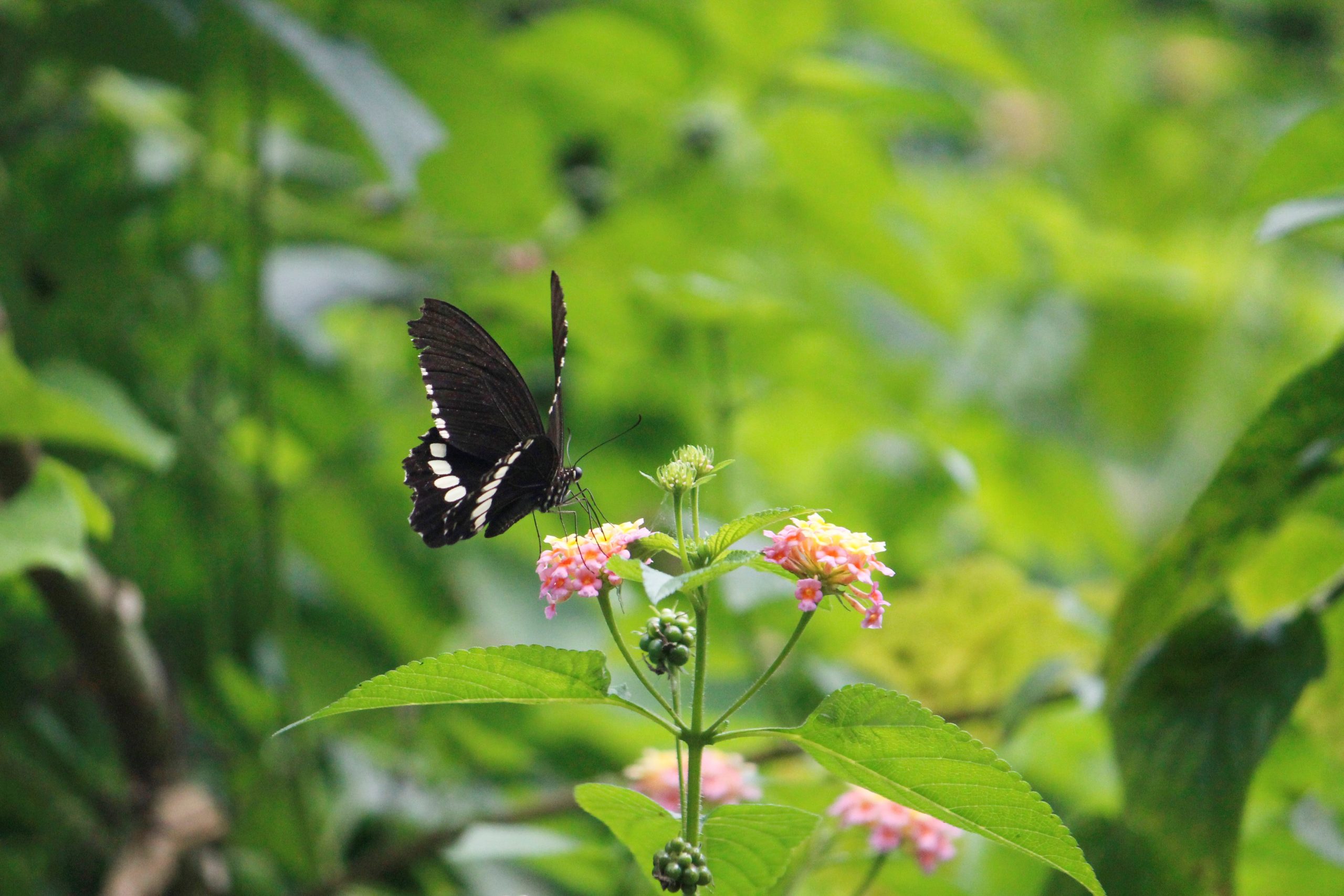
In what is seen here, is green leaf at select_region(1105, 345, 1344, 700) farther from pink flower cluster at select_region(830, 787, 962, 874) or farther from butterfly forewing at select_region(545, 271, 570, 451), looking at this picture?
butterfly forewing at select_region(545, 271, 570, 451)

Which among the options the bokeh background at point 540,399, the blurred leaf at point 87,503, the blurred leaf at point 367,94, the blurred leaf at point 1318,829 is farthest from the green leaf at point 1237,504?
the blurred leaf at point 87,503

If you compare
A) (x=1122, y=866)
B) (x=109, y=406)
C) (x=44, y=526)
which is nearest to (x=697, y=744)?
(x=1122, y=866)

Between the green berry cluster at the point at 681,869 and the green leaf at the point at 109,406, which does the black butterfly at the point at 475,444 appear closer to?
the green berry cluster at the point at 681,869

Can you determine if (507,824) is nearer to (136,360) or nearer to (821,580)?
Result: (821,580)

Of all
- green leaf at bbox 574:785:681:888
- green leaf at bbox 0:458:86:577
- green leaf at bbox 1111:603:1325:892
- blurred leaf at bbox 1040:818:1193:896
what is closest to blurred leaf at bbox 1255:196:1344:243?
green leaf at bbox 1111:603:1325:892

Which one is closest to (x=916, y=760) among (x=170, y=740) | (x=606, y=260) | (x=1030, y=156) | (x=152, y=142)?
(x=170, y=740)

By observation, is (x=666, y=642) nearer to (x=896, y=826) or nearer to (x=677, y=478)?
(x=677, y=478)
